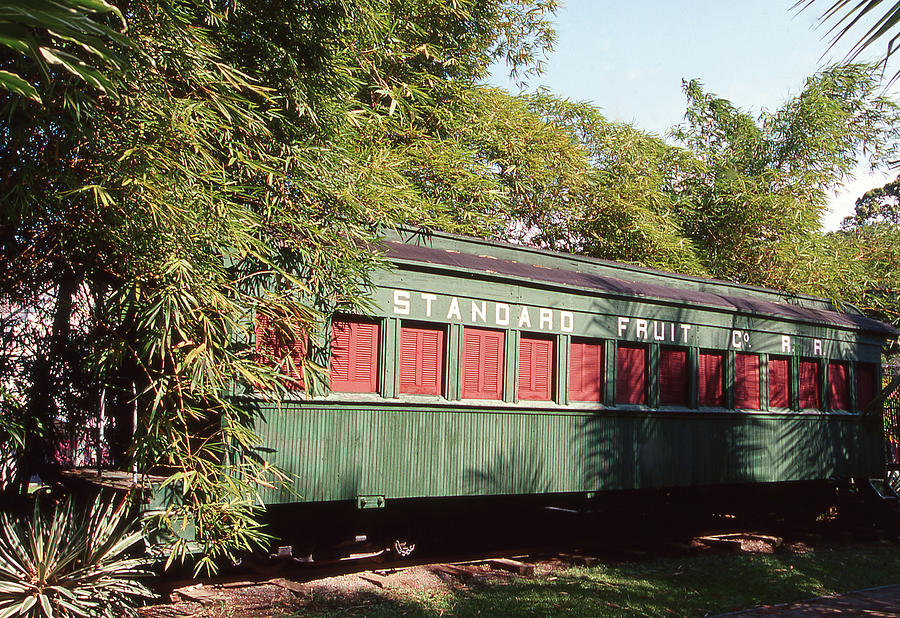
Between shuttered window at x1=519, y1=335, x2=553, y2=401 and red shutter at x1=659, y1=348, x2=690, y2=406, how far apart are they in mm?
2060

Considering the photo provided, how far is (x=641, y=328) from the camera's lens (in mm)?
10859

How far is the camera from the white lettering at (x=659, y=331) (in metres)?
11.0

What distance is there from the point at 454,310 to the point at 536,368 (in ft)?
4.72

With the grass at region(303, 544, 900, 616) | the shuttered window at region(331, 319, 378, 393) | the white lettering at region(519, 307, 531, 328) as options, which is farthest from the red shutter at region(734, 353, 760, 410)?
the shuttered window at region(331, 319, 378, 393)

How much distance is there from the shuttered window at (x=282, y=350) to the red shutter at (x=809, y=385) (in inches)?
343

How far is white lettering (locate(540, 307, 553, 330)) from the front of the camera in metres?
9.70

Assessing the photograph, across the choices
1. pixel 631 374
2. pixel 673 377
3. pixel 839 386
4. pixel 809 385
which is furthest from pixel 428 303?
pixel 839 386

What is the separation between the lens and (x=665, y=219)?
19.8m

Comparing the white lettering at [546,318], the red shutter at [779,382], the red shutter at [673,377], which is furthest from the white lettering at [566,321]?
the red shutter at [779,382]

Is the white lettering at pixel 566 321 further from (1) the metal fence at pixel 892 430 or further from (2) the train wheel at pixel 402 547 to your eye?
(1) the metal fence at pixel 892 430

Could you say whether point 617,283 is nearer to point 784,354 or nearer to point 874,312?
point 784,354

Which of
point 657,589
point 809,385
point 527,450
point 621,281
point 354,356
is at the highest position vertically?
point 621,281

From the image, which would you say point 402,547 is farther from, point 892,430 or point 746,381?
point 892,430

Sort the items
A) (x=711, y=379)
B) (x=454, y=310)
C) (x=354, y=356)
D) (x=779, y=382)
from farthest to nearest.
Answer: (x=779, y=382), (x=711, y=379), (x=454, y=310), (x=354, y=356)
